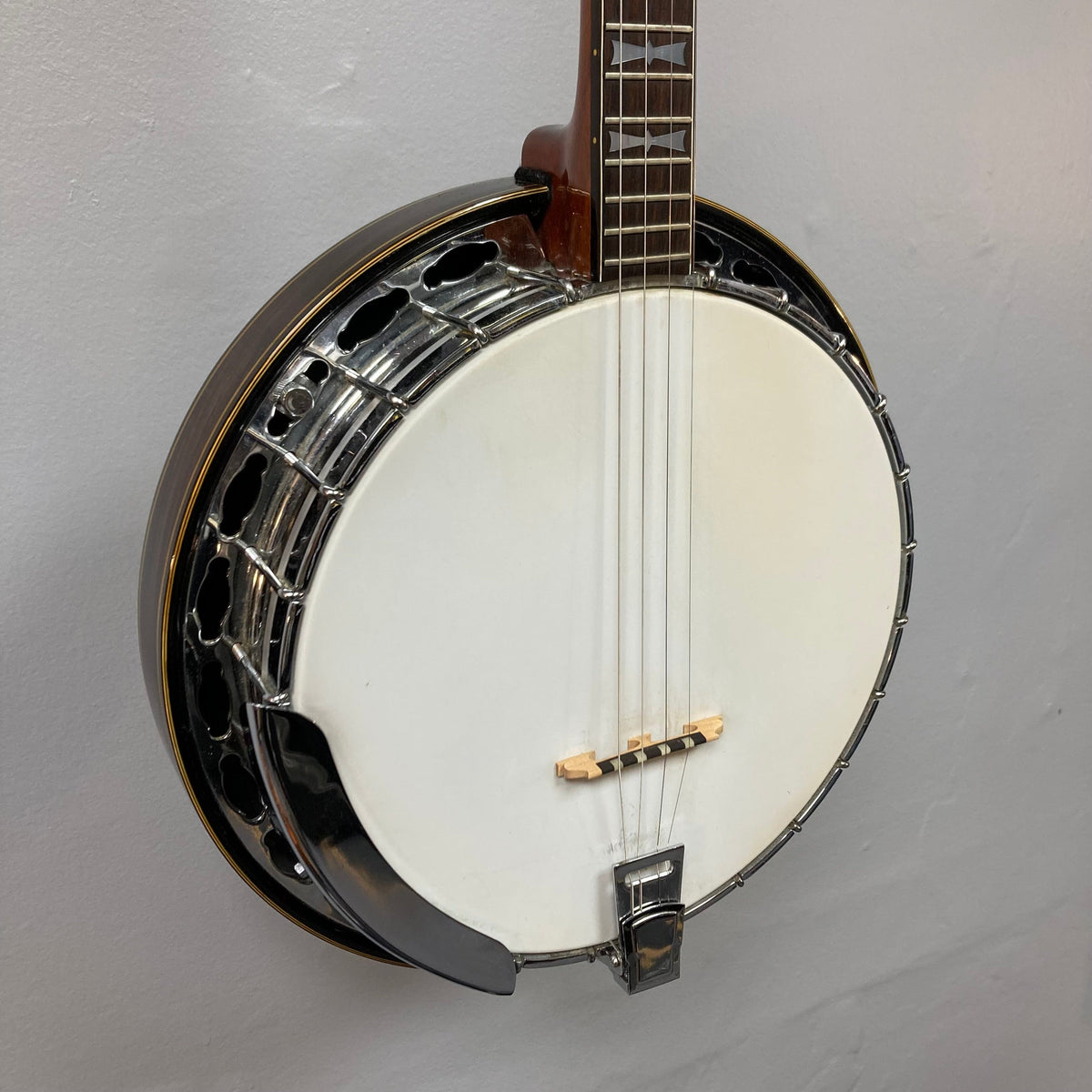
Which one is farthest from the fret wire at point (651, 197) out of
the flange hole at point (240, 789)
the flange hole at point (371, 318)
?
the flange hole at point (240, 789)

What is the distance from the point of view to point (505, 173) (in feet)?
2.66

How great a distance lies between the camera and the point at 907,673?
1.13 meters

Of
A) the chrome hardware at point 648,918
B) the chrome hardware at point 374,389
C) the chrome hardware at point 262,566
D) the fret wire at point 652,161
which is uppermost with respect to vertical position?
the fret wire at point 652,161

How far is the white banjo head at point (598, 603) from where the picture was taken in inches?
21.4

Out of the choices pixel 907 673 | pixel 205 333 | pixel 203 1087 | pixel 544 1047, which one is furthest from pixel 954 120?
pixel 203 1087

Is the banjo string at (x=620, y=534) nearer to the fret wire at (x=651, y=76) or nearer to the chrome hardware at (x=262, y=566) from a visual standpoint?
the fret wire at (x=651, y=76)

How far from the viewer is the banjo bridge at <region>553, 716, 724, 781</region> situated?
2.06 feet

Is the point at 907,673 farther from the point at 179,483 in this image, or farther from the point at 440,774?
the point at 179,483

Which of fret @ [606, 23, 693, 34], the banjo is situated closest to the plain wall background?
the banjo

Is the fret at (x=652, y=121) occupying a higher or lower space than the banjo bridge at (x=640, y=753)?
higher

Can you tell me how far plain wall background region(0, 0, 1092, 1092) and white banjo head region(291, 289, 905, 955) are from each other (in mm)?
283

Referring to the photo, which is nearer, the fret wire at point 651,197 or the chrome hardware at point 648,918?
the fret wire at point 651,197

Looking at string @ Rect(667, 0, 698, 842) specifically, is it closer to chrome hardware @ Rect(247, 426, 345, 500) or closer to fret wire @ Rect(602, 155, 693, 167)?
fret wire @ Rect(602, 155, 693, 167)

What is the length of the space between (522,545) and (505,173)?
37cm
